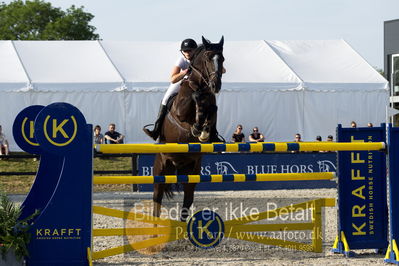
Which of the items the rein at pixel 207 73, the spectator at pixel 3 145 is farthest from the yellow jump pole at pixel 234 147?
the spectator at pixel 3 145

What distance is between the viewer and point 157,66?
18406mm

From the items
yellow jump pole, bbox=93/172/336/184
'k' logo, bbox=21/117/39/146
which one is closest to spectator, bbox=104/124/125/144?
yellow jump pole, bbox=93/172/336/184

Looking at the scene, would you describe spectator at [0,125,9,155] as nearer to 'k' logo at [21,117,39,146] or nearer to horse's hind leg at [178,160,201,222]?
horse's hind leg at [178,160,201,222]

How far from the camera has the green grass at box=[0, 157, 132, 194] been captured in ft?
47.2

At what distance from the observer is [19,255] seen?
4.86 meters

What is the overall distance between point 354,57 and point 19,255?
16.5 meters

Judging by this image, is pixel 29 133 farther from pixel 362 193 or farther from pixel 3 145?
pixel 3 145

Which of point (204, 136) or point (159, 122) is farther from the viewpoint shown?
point (159, 122)

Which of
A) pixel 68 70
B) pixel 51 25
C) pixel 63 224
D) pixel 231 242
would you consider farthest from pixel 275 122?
pixel 51 25

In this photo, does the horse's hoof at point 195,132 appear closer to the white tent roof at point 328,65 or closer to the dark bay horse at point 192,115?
the dark bay horse at point 192,115

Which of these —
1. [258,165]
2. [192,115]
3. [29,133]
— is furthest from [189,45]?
[258,165]

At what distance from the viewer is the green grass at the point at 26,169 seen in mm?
14398

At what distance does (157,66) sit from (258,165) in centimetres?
608

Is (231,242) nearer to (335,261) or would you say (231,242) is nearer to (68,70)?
(335,261)
